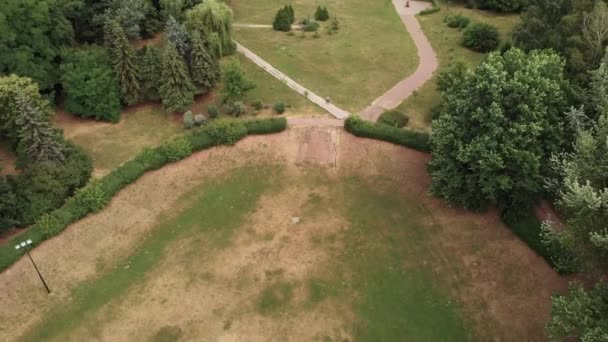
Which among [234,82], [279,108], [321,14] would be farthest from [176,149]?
[321,14]

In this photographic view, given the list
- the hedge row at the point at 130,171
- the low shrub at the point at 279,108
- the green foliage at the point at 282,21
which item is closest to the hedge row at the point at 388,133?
the hedge row at the point at 130,171

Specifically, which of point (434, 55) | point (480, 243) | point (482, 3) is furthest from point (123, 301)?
point (482, 3)

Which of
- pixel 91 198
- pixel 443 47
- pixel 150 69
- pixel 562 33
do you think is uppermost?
pixel 562 33

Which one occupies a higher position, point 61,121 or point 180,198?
point 61,121

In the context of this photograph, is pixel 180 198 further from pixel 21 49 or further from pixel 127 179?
pixel 21 49

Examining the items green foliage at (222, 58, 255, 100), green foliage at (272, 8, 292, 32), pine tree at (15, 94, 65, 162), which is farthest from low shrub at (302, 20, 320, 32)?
pine tree at (15, 94, 65, 162)

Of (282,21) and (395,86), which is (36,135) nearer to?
(395,86)

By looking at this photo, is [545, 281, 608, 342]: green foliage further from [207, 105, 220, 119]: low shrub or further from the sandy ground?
[207, 105, 220, 119]: low shrub
